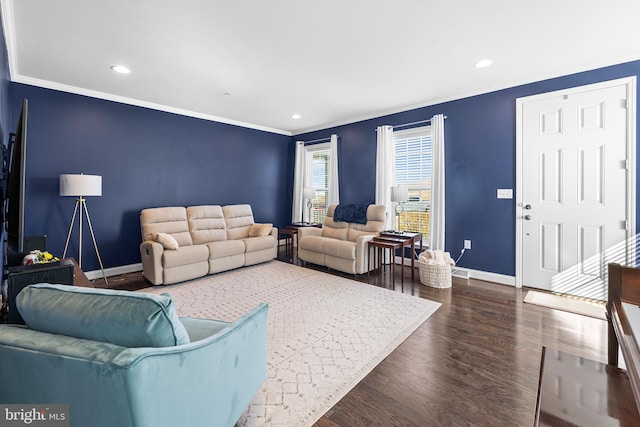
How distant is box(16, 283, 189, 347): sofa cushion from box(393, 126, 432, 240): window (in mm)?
4145

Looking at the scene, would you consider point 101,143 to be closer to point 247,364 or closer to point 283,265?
point 283,265

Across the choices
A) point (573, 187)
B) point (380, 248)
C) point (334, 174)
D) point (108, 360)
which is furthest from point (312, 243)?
point (108, 360)

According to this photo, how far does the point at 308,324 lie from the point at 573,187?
3.49m

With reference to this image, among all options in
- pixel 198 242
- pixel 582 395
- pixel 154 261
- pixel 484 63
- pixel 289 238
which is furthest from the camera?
pixel 289 238

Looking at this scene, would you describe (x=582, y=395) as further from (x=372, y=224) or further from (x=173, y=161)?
(x=173, y=161)

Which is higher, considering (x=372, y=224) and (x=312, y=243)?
(x=372, y=224)

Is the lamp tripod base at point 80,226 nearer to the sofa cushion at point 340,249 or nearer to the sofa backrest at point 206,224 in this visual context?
the sofa backrest at point 206,224

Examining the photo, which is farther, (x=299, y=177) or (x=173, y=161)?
(x=299, y=177)

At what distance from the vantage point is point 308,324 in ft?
8.80

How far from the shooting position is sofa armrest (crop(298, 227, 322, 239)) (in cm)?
516

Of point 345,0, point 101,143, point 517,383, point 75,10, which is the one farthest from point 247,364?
point 101,143

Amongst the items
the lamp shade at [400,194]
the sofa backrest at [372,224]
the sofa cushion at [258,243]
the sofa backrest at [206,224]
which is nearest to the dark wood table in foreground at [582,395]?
the lamp shade at [400,194]

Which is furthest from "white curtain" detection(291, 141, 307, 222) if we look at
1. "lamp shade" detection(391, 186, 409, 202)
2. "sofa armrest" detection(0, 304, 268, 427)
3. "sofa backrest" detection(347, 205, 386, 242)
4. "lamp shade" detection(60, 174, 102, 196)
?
"sofa armrest" detection(0, 304, 268, 427)

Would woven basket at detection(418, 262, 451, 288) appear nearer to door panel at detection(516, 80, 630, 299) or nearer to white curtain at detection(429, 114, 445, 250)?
white curtain at detection(429, 114, 445, 250)
